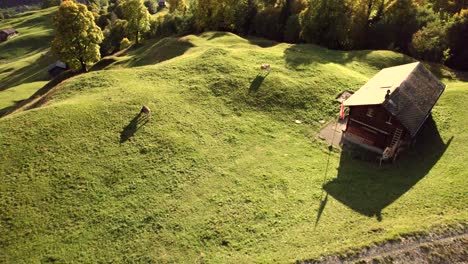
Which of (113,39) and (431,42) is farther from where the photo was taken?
(113,39)

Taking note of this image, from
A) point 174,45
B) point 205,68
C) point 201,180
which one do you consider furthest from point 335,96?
point 174,45

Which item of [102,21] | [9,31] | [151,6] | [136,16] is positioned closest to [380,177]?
[136,16]

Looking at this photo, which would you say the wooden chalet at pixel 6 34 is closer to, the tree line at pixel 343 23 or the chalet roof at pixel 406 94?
the tree line at pixel 343 23

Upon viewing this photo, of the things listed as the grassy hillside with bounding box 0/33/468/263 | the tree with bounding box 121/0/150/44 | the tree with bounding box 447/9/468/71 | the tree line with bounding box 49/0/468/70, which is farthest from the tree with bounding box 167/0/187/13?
the tree with bounding box 447/9/468/71

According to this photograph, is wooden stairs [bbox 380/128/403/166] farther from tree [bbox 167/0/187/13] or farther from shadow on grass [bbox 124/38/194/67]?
tree [bbox 167/0/187/13]

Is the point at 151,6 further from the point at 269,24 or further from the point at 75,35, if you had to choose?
the point at 75,35

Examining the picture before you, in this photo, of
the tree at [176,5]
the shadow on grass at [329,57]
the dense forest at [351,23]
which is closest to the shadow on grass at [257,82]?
the shadow on grass at [329,57]
